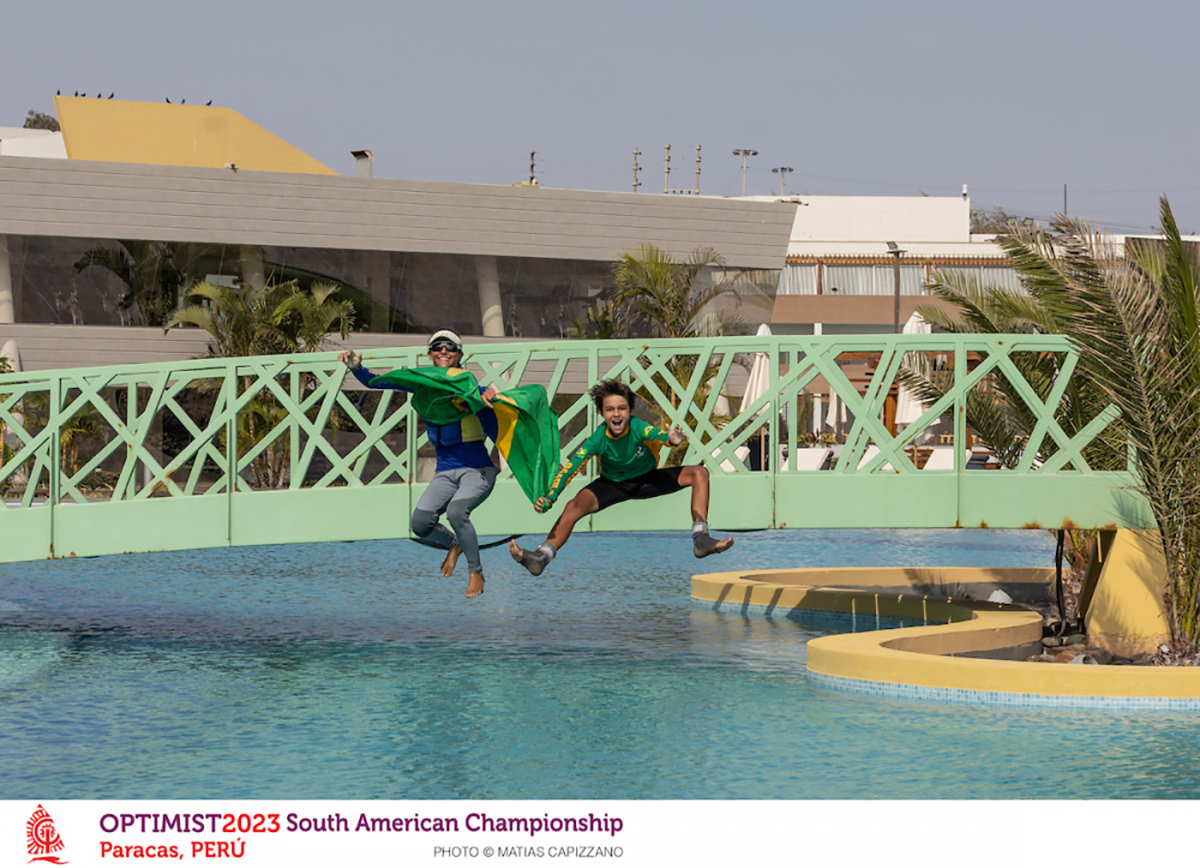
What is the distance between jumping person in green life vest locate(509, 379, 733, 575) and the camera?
11.1m

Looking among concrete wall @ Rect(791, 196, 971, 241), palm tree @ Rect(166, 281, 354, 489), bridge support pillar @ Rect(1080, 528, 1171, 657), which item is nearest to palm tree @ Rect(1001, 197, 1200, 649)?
bridge support pillar @ Rect(1080, 528, 1171, 657)

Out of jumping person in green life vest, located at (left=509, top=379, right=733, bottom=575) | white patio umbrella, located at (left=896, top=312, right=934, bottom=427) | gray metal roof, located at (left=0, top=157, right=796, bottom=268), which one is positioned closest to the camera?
jumping person in green life vest, located at (left=509, top=379, right=733, bottom=575)

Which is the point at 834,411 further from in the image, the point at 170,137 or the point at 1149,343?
the point at 1149,343

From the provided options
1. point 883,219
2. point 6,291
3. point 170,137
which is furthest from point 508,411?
point 883,219

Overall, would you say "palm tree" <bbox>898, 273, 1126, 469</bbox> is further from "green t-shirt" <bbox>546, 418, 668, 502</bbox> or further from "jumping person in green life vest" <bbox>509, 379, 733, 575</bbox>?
"green t-shirt" <bbox>546, 418, 668, 502</bbox>

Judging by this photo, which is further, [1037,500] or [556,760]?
[1037,500]

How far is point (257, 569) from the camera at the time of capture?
22.8m

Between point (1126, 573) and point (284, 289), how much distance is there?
70.2 feet

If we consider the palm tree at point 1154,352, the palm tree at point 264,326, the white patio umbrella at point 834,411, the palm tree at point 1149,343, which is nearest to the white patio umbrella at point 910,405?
the palm tree at point 264,326

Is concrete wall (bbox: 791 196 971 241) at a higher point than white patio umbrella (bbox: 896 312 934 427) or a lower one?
higher

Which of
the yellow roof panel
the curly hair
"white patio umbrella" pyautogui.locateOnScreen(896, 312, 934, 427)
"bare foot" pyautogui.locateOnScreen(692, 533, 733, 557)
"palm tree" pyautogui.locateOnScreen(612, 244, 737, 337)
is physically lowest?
"bare foot" pyautogui.locateOnScreen(692, 533, 733, 557)

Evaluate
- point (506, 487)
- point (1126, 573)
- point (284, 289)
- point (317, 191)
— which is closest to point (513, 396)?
point (506, 487)

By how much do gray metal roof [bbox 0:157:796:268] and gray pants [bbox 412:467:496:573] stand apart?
23201 millimetres
